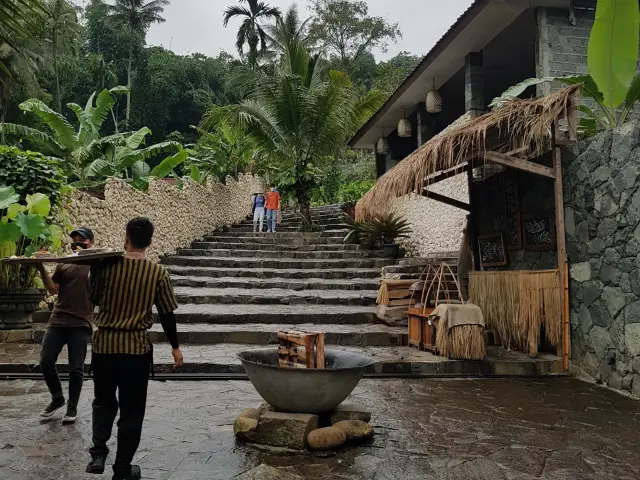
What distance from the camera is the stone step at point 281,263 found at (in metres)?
13.6

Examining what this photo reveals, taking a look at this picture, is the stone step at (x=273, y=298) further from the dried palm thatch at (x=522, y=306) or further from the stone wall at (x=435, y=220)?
the dried palm thatch at (x=522, y=306)

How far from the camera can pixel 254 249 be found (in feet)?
51.0

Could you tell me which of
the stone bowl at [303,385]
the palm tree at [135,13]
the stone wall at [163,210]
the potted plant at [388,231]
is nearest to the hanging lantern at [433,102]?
the potted plant at [388,231]

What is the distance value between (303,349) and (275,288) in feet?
25.4

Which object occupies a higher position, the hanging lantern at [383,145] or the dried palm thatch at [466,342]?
the hanging lantern at [383,145]

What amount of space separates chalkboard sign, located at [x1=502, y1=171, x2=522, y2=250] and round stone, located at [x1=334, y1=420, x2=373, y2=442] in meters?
4.65

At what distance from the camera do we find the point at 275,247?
15547mm

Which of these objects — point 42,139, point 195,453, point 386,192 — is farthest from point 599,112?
point 42,139

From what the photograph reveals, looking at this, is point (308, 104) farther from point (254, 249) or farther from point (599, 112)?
point (599, 112)

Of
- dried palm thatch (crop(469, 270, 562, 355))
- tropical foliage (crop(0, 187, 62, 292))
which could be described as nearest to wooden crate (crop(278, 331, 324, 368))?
dried palm thatch (crop(469, 270, 562, 355))

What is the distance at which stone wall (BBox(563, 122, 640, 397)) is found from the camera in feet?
18.6

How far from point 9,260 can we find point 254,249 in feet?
39.4

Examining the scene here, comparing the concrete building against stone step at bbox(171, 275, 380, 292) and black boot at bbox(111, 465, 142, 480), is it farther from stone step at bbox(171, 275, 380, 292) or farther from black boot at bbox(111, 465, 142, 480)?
black boot at bbox(111, 465, 142, 480)

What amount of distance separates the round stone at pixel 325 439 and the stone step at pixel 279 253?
10230 millimetres
